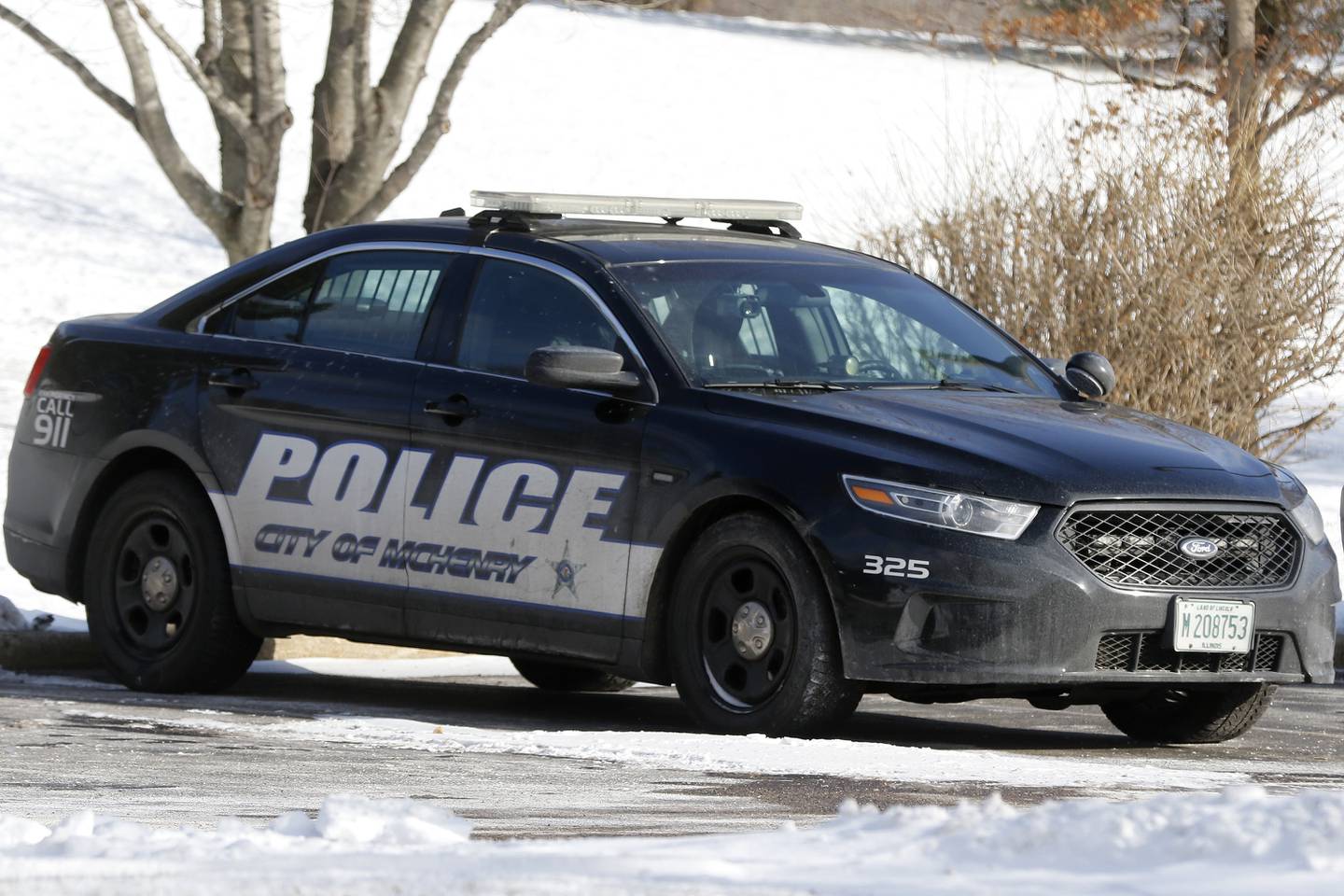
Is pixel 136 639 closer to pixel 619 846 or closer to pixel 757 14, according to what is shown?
pixel 619 846

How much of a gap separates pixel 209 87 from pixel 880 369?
6.80m

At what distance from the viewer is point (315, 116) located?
599 inches

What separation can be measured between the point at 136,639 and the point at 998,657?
3.53m

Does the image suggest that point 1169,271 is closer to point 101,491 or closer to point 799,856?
point 101,491

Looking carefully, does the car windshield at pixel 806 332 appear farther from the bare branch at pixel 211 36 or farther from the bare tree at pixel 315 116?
the bare branch at pixel 211 36

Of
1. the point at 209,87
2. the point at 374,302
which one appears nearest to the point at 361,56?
the point at 209,87

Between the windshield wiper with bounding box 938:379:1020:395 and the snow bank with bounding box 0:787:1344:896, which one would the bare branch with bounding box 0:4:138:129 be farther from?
the snow bank with bounding box 0:787:1344:896

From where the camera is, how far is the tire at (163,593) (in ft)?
29.2

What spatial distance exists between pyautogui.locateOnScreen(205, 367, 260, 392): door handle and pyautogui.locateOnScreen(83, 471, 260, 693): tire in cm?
39

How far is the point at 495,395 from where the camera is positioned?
8.18 metres

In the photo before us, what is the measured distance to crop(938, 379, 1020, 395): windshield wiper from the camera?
27.0 ft

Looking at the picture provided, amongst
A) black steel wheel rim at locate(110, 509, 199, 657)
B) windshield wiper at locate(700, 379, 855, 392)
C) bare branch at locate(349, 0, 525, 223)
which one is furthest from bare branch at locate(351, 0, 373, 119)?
windshield wiper at locate(700, 379, 855, 392)

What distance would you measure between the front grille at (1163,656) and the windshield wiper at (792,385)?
1.22 m

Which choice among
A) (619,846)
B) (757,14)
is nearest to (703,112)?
(757,14)
